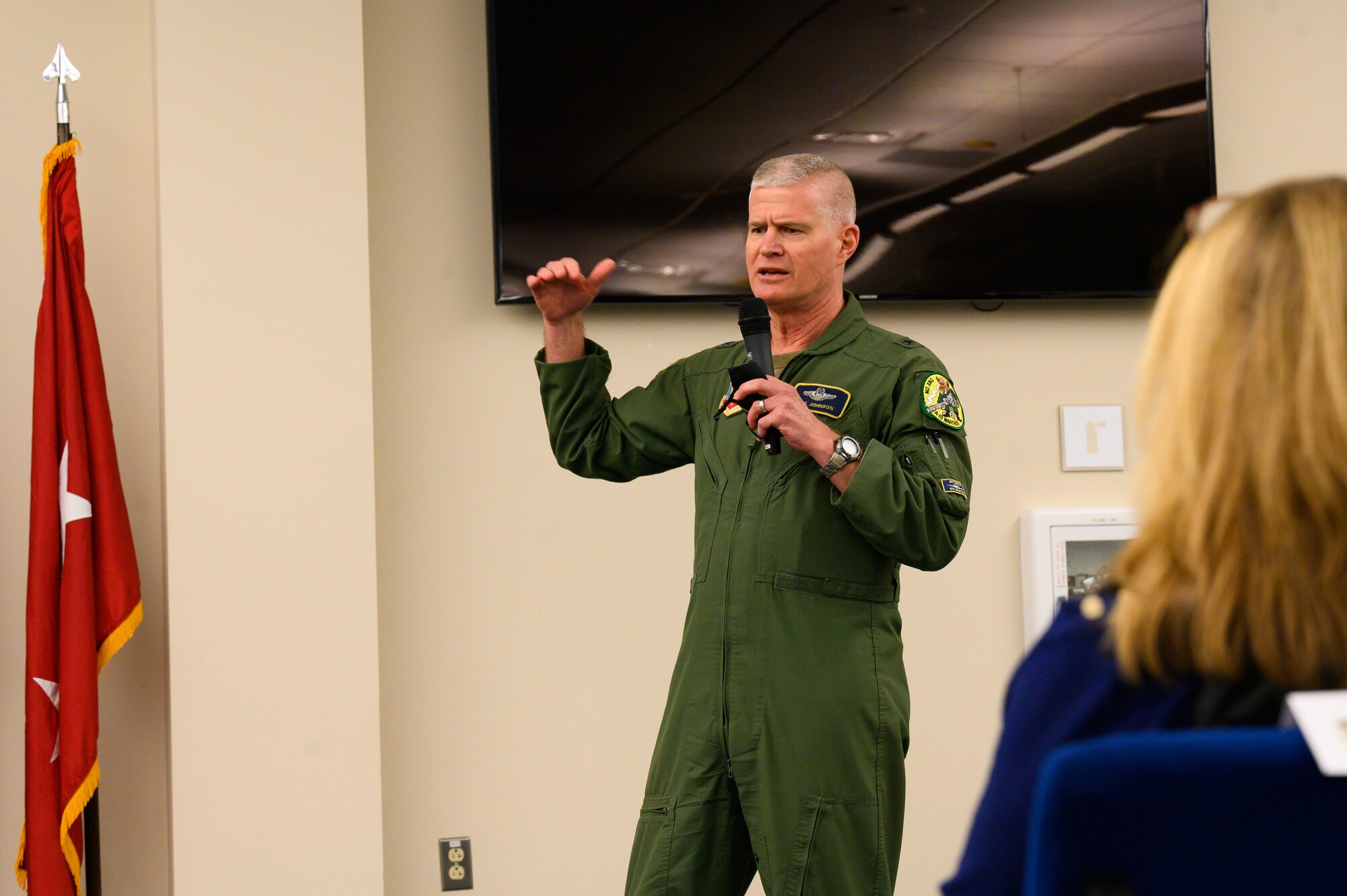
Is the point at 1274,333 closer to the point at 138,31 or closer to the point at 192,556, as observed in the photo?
the point at 192,556

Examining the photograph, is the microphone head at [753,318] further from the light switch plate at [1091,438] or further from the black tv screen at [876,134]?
the light switch plate at [1091,438]

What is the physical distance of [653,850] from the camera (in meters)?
1.80

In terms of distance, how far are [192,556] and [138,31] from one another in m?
1.18

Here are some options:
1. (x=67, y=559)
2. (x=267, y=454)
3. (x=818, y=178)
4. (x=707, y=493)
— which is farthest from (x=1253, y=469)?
(x=67, y=559)

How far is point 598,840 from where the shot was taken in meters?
2.81

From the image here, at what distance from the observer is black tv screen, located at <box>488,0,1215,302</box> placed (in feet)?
9.16

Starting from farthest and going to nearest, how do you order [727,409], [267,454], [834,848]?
1. [267,454]
2. [727,409]
3. [834,848]

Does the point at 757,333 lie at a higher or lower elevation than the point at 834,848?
higher

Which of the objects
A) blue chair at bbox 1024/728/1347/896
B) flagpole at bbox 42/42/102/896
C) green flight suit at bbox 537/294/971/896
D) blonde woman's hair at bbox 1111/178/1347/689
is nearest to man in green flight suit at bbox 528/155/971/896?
green flight suit at bbox 537/294/971/896

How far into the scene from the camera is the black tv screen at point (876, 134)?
110 inches

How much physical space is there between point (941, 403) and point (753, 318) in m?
0.32

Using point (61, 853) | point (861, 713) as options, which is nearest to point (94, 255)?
point (61, 853)

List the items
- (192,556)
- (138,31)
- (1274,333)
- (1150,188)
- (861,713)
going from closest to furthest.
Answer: (1274,333) < (861,713) < (192,556) < (138,31) < (1150,188)

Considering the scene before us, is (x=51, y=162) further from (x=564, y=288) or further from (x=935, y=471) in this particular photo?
(x=935, y=471)
